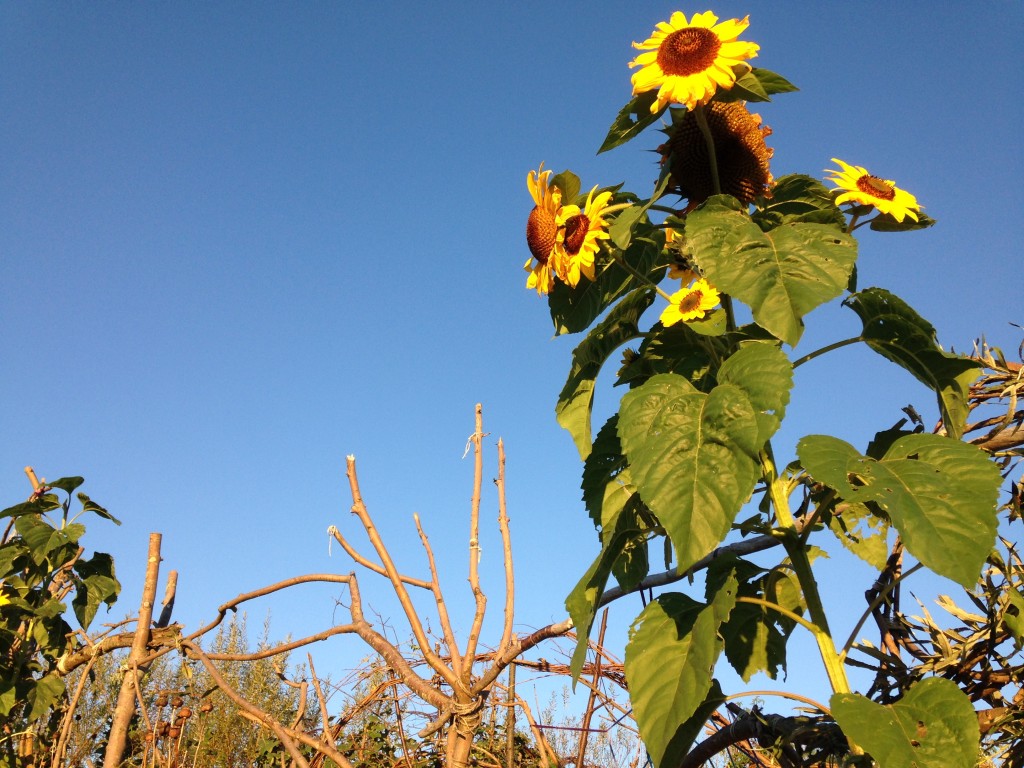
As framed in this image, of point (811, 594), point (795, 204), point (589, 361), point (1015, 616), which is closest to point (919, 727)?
point (811, 594)

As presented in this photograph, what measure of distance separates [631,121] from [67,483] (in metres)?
2.89

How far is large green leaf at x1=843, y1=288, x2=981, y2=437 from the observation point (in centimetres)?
141

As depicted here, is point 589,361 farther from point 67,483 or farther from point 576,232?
point 67,483

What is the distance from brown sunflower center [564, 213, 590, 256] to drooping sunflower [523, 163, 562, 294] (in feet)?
0.10

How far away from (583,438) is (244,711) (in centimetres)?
129

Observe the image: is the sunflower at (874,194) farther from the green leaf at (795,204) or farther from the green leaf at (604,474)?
the green leaf at (604,474)

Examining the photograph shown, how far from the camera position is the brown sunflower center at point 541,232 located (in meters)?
1.67

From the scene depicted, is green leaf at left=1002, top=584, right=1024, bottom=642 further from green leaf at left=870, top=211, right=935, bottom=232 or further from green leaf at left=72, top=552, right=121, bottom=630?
green leaf at left=72, top=552, right=121, bottom=630

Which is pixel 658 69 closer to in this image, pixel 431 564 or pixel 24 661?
pixel 431 564

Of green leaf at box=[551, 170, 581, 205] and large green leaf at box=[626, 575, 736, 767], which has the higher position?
green leaf at box=[551, 170, 581, 205]

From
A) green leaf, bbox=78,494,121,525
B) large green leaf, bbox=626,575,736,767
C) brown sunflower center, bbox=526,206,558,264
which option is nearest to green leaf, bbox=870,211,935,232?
brown sunflower center, bbox=526,206,558,264

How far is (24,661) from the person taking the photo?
10.6 ft

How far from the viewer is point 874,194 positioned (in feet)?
4.94

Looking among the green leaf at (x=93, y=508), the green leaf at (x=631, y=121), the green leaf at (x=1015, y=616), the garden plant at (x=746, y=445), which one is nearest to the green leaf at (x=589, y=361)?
the garden plant at (x=746, y=445)
